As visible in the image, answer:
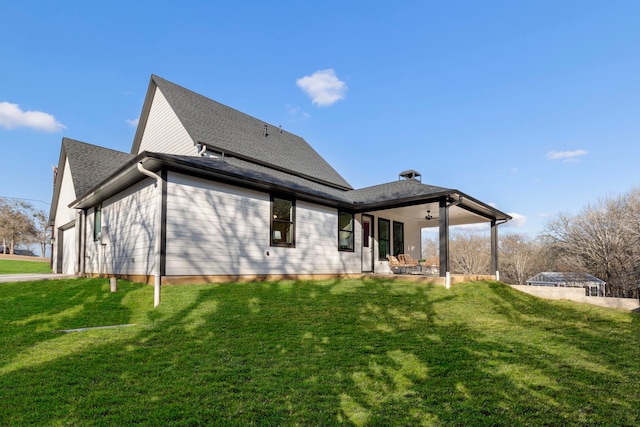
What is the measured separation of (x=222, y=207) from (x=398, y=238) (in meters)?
10.00

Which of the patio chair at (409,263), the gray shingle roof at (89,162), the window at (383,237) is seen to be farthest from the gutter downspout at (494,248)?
the gray shingle roof at (89,162)

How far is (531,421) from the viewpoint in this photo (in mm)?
2711

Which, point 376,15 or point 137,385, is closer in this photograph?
point 137,385

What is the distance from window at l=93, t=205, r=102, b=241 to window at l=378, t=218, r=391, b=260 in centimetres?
1109

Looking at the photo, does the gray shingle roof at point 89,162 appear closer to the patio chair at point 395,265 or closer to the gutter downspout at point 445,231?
the patio chair at point 395,265

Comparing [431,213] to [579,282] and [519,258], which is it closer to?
[579,282]

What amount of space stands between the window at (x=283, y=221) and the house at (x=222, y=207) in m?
0.03

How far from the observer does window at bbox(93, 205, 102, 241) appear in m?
12.4

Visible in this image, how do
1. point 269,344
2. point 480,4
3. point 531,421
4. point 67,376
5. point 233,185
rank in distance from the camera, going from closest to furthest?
point 531,421
point 67,376
point 269,344
point 233,185
point 480,4

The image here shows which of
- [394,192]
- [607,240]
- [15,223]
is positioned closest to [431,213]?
[394,192]

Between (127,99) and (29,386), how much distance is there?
1760cm

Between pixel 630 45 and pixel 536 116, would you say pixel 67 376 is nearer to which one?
pixel 630 45

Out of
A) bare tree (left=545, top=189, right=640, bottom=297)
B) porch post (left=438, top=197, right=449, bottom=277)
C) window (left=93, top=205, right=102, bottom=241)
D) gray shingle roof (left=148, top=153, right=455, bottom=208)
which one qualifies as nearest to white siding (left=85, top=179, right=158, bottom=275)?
window (left=93, top=205, right=102, bottom=241)

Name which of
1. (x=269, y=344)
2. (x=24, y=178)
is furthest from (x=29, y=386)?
(x=24, y=178)
